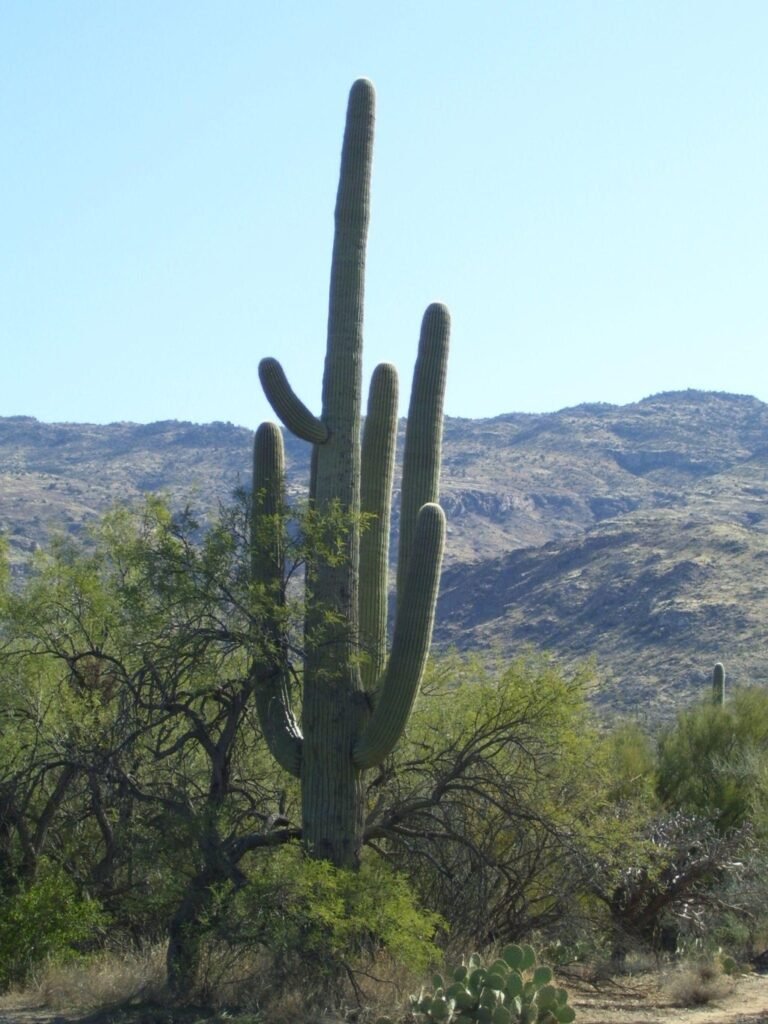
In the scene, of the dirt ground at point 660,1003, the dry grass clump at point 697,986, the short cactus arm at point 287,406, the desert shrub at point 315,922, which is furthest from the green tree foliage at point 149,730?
the dry grass clump at point 697,986

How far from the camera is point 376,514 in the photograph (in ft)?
47.6

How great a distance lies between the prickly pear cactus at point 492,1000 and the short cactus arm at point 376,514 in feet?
11.2

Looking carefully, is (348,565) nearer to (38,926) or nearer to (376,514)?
(376,514)

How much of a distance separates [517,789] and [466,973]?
349 centimetres

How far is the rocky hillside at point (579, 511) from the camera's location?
63969 mm

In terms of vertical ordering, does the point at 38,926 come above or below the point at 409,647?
below

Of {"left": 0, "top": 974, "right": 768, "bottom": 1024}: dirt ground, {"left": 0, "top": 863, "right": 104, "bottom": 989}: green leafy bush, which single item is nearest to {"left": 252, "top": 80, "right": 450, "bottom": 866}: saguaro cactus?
{"left": 0, "top": 863, "right": 104, "bottom": 989}: green leafy bush

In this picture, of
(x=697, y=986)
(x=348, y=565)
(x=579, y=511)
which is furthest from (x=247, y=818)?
(x=579, y=511)

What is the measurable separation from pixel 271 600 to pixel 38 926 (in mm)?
3819

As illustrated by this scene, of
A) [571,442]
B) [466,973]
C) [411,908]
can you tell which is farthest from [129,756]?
[571,442]

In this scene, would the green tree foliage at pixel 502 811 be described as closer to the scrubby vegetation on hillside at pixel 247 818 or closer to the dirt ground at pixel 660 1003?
the scrubby vegetation on hillside at pixel 247 818

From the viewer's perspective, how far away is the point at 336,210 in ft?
47.8

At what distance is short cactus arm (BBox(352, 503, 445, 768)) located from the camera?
12992mm

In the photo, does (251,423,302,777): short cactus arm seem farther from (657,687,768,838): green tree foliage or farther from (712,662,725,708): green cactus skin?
(712,662,725,708): green cactus skin
